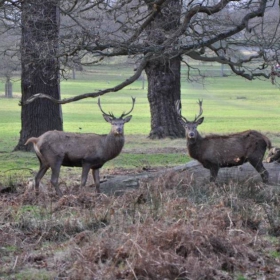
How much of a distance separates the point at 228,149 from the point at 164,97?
1180 centimetres

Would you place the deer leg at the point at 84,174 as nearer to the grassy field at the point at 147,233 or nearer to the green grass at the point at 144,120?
the grassy field at the point at 147,233

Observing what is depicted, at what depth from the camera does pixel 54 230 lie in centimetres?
934

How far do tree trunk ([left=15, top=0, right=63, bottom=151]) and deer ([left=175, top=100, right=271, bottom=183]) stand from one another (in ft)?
11.1

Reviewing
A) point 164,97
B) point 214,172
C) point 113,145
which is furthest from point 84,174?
point 164,97

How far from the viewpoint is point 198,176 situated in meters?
14.3

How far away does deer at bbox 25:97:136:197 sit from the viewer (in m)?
14.0

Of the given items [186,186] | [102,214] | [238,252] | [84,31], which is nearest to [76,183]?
[84,31]

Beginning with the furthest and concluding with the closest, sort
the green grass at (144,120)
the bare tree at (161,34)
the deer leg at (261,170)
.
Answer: the green grass at (144,120), the bare tree at (161,34), the deer leg at (261,170)

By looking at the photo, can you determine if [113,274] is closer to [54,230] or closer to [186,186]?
[54,230]

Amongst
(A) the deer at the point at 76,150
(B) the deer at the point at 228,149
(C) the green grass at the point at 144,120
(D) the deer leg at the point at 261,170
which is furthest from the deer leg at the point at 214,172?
(C) the green grass at the point at 144,120

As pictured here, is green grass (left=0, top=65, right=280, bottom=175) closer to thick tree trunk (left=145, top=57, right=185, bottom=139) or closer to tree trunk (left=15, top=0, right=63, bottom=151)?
thick tree trunk (left=145, top=57, right=185, bottom=139)

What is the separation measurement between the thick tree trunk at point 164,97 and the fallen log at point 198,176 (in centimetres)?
1116

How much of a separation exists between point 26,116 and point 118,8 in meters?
8.09

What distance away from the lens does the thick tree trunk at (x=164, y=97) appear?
26.2 m
